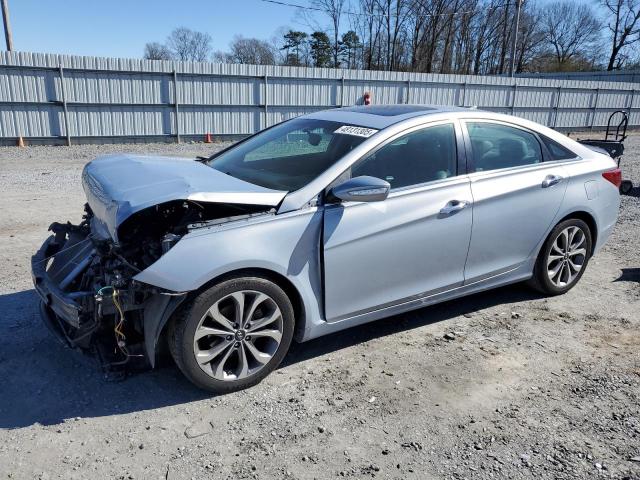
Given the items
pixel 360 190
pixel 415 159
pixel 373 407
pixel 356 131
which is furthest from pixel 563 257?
pixel 373 407

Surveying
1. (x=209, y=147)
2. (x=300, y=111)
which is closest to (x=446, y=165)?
(x=209, y=147)

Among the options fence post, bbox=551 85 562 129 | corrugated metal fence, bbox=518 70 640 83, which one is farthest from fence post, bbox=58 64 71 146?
corrugated metal fence, bbox=518 70 640 83

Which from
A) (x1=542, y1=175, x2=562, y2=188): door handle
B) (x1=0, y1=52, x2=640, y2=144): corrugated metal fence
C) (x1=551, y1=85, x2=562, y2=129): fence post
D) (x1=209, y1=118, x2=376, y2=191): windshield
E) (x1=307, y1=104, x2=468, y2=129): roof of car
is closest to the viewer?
(x1=209, y1=118, x2=376, y2=191): windshield

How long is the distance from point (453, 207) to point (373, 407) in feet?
5.17

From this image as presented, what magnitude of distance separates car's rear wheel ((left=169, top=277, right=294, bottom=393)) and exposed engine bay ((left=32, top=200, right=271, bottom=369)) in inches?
5.8

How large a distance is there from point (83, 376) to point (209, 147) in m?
14.8

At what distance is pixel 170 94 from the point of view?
17.7 m

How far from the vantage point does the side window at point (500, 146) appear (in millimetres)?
4246

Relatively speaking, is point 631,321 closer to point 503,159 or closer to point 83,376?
point 503,159

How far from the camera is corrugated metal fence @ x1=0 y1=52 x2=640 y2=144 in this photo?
51.4 ft

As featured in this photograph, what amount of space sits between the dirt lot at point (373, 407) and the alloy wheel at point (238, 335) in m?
0.19

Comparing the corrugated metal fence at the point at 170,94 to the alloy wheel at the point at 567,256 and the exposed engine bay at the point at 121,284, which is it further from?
the alloy wheel at the point at 567,256

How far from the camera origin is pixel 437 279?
4.01 metres

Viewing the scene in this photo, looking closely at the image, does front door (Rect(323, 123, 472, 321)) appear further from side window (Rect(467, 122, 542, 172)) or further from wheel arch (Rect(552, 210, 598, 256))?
wheel arch (Rect(552, 210, 598, 256))
